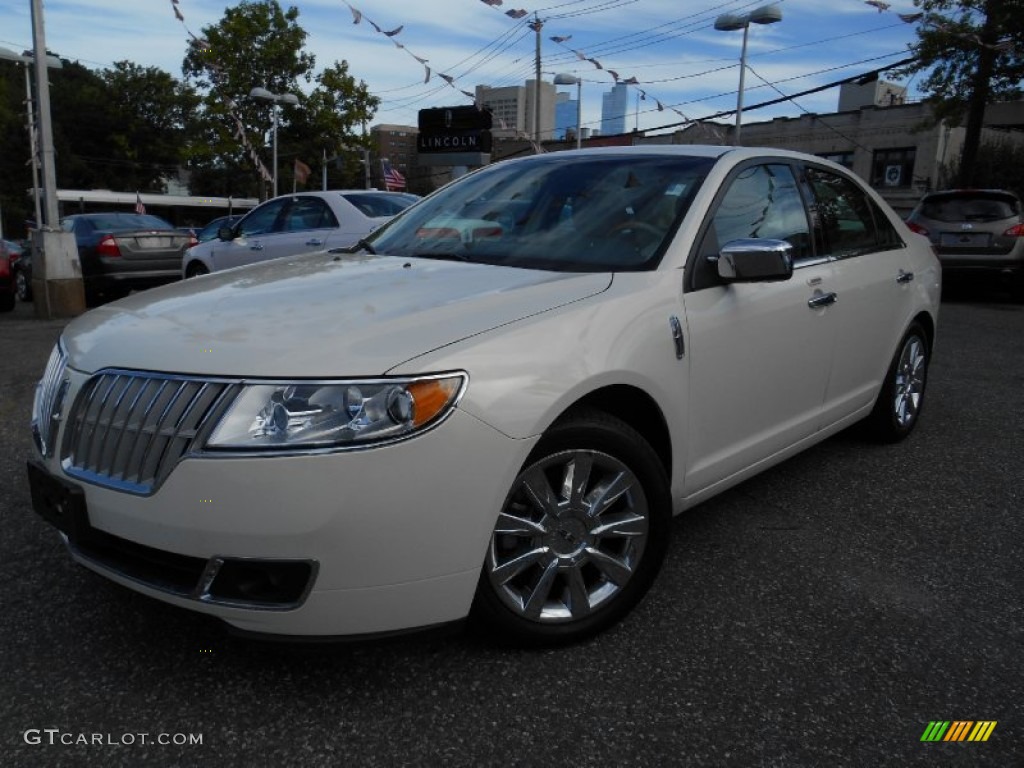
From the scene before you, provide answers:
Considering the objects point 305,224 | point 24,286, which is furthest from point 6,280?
Answer: point 305,224

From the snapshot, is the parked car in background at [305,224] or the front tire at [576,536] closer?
the front tire at [576,536]

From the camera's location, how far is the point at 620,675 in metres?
2.23

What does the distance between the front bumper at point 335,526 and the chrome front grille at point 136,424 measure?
0.16 feet

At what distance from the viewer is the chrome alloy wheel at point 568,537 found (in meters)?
2.19

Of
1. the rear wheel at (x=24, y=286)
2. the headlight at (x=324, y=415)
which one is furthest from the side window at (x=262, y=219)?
the headlight at (x=324, y=415)

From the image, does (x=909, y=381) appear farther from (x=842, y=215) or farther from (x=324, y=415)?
(x=324, y=415)

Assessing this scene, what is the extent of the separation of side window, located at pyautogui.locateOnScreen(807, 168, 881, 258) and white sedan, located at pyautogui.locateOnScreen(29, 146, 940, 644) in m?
0.27

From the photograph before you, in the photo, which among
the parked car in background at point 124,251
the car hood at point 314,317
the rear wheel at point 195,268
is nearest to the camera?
the car hood at point 314,317

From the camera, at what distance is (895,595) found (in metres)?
2.73

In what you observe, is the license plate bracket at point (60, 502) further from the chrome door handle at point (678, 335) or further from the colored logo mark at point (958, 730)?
the colored logo mark at point (958, 730)

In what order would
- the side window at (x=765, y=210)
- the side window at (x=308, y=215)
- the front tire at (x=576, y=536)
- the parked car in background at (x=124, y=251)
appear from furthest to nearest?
the parked car in background at (x=124, y=251)
the side window at (x=308, y=215)
the side window at (x=765, y=210)
the front tire at (x=576, y=536)

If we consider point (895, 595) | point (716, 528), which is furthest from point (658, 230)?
point (895, 595)

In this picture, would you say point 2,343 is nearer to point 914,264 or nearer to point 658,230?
point 658,230

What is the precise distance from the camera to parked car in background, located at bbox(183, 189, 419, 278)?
858 cm
